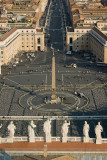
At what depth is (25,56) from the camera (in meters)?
147

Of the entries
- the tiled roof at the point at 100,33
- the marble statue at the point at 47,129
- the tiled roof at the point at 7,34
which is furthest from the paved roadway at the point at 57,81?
the marble statue at the point at 47,129

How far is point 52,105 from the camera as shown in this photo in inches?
3752

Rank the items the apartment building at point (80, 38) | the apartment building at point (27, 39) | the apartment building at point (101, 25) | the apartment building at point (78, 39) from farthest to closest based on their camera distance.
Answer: the apartment building at point (101, 25)
the apartment building at point (78, 39)
the apartment building at point (80, 38)
the apartment building at point (27, 39)

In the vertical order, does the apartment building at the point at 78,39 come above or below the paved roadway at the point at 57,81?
above

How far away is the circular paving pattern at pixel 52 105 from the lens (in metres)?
93.2

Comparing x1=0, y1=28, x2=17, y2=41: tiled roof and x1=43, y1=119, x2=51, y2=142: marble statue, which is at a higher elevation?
x1=0, y1=28, x2=17, y2=41: tiled roof

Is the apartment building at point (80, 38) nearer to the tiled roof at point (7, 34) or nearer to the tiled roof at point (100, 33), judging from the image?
the tiled roof at point (100, 33)

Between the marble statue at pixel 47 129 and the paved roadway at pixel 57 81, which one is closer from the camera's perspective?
the marble statue at pixel 47 129

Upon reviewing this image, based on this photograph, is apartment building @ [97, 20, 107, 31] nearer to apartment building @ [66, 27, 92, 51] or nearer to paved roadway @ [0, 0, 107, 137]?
apartment building @ [66, 27, 92, 51]

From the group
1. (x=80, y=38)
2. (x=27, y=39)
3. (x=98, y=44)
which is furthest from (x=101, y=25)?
(x=27, y=39)

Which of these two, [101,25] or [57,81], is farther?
[101,25]

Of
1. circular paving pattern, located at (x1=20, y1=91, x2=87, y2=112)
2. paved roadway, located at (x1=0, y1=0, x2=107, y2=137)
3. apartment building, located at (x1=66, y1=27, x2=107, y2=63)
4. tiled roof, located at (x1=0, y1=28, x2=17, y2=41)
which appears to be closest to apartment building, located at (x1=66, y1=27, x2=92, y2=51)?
apartment building, located at (x1=66, y1=27, x2=107, y2=63)

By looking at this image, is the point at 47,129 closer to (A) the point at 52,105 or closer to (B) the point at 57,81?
(A) the point at 52,105

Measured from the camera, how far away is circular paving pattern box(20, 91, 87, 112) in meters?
93.2
